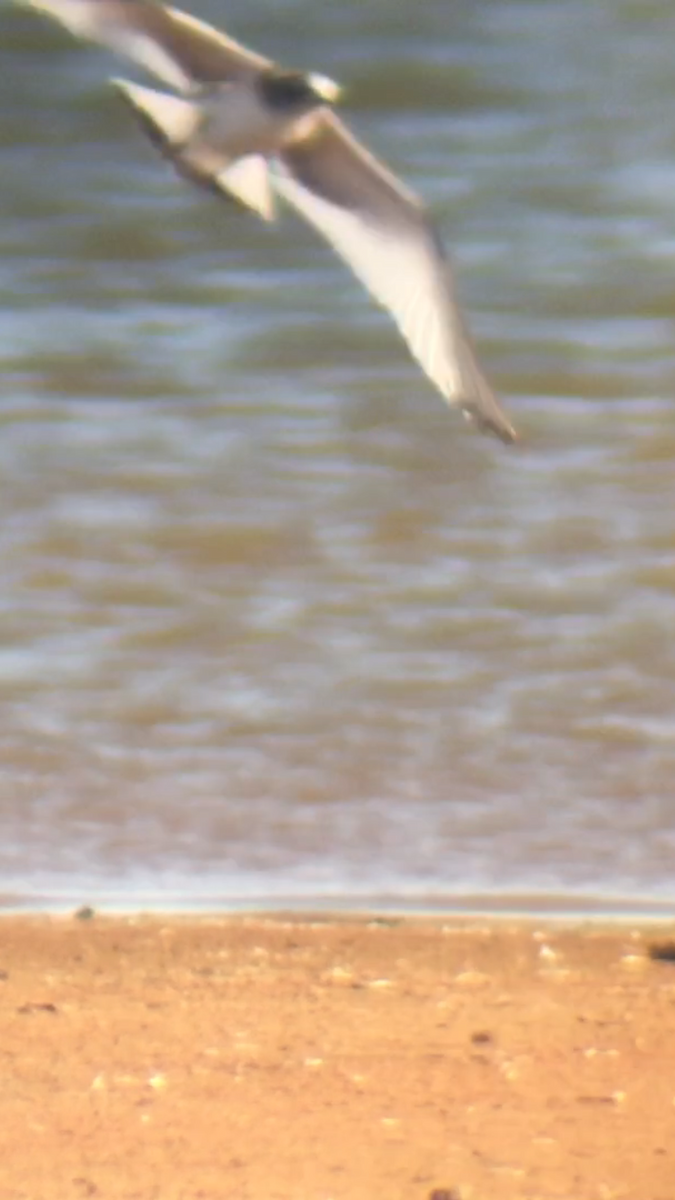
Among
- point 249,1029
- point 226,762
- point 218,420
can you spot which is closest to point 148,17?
point 226,762

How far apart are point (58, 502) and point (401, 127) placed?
78.9 inches

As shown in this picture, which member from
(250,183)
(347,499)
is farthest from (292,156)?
(347,499)

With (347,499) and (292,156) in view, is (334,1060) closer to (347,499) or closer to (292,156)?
(292,156)

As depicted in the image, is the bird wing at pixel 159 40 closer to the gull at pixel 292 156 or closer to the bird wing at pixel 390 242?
the gull at pixel 292 156

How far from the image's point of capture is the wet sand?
2.46 m

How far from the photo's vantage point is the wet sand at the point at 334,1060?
2457 mm

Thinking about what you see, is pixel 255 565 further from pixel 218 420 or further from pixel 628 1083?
pixel 628 1083

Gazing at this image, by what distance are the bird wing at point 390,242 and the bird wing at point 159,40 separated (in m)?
0.15

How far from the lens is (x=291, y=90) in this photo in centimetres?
344

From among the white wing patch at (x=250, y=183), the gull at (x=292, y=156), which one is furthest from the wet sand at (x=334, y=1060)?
the white wing patch at (x=250, y=183)

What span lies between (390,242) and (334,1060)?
1.25m

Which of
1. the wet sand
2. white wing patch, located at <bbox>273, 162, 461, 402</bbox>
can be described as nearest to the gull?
white wing patch, located at <bbox>273, 162, 461, 402</bbox>

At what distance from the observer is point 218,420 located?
5.22 m

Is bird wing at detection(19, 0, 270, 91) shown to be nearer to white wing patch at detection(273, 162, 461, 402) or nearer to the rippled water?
white wing patch at detection(273, 162, 461, 402)
